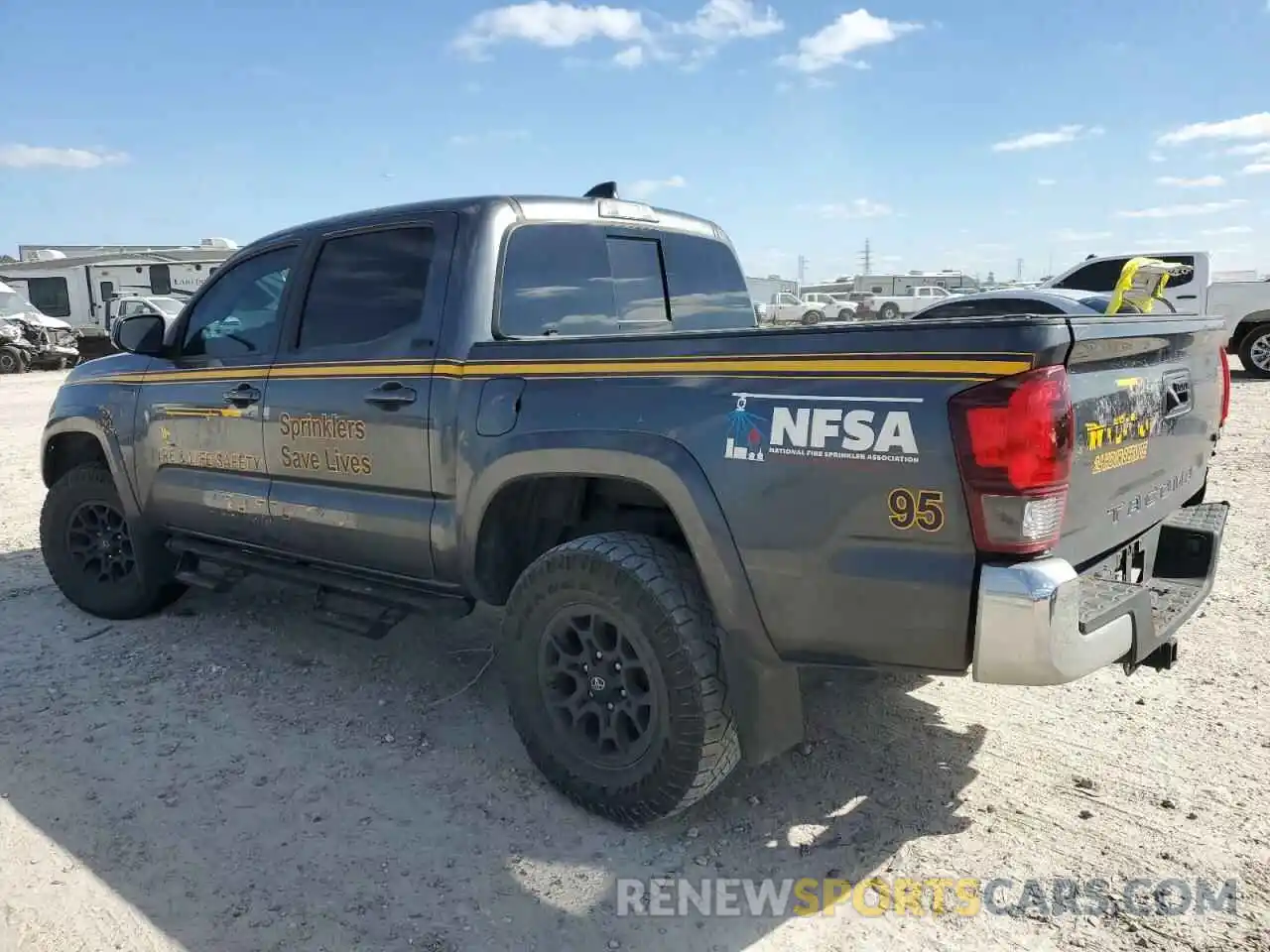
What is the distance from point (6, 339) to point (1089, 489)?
1058 inches

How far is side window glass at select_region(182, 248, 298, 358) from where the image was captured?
4.23 m

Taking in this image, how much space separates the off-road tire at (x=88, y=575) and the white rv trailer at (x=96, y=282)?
2515 cm

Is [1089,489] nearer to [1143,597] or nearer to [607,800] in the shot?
[1143,597]

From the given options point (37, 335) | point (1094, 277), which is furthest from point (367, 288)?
point (37, 335)

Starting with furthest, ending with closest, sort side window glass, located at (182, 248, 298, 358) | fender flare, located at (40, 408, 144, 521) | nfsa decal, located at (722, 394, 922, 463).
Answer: fender flare, located at (40, 408, 144, 521), side window glass, located at (182, 248, 298, 358), nfsa decal, located at (722, 394, 922, 463)

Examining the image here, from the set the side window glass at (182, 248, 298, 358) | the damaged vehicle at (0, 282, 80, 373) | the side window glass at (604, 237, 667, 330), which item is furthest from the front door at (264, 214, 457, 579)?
the damaged vehicle at (0, 282, 80, 373)

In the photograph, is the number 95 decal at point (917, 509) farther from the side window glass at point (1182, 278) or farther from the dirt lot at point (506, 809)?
the side window glass at point (1182, 278)

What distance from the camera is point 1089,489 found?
2543mm

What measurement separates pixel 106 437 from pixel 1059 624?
462cm

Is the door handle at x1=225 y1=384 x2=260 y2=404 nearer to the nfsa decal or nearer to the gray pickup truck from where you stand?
the gray pickup truck

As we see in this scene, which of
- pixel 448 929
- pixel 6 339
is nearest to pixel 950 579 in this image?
pixel 448 929

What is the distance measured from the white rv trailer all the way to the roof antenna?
88.6 feet

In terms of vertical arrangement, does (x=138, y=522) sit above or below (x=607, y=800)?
above

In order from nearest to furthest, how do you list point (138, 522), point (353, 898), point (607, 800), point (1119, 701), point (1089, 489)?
point (1089, 489) → point (353, 898) → point (607, 800) → point (1119, 701) → point (138, 522)
